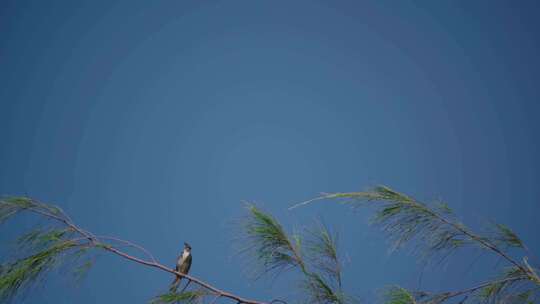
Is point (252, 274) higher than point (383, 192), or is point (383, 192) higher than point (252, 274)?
point (383, 192)

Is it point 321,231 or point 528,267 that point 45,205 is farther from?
point 528,267

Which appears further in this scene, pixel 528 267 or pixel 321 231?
pixel 321 231

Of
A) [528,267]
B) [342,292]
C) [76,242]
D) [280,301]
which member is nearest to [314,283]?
[342,292]

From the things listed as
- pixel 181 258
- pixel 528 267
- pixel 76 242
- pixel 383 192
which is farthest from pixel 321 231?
pixel 181 258

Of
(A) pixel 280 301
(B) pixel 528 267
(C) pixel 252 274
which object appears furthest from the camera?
(C) pixel 252 274

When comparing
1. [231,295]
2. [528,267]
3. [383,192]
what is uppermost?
[383,192]

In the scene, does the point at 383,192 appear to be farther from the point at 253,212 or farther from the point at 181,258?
the point at 181,258

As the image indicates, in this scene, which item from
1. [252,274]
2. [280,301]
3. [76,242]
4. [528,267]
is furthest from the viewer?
[252,274]

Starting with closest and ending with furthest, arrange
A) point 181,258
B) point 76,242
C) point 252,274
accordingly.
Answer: point 76,242 < point 252,274 < point 181,258

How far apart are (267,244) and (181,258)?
4.12 meters

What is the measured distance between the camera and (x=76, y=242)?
1788mm

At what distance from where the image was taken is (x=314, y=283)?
1.89 metres

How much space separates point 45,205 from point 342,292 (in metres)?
1.25

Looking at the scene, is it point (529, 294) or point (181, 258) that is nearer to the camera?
point (529, 294)
